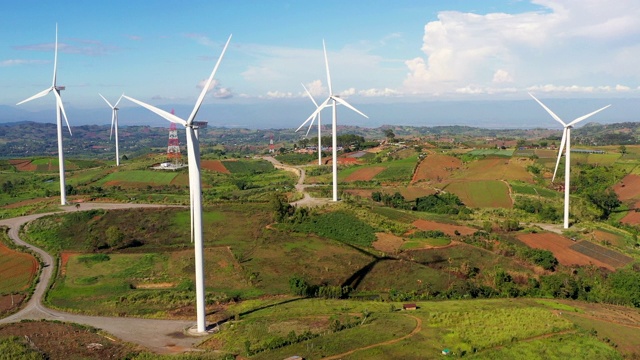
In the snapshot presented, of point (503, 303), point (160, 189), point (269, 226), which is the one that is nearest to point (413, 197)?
point (269, 226)

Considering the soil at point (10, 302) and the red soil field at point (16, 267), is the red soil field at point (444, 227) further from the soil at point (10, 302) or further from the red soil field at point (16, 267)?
the soil at point (10, 302)

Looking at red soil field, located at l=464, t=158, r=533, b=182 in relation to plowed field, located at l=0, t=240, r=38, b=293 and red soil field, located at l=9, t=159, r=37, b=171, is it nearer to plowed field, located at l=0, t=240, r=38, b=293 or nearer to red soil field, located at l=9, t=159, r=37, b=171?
plowed field, located at l=0, t=240, r=38, b=293

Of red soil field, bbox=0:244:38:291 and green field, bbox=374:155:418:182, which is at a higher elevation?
green field, bbox=374:155:418:182

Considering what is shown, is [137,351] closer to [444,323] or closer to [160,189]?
[444,323]

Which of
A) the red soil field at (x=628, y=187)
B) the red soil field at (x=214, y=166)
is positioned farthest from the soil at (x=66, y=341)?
the red soil field at (x=214, y=166)

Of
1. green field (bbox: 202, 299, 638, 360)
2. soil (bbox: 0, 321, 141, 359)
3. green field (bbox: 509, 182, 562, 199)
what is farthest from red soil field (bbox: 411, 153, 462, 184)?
soil (bbox: 0, 321, 141, 359)
